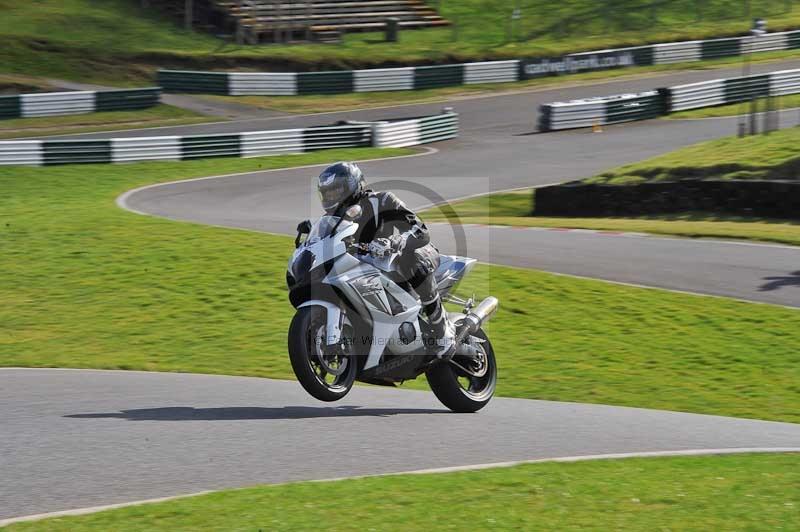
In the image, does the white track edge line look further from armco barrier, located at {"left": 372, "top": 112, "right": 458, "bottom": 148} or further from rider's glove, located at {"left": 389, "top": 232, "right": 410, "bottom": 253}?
armco barrier, located at {"left": 372, "top": 112, "right": 458, "bottom": 148}

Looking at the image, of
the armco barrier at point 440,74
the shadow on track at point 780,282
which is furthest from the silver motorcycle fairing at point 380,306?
the armco barrier at point 440,74

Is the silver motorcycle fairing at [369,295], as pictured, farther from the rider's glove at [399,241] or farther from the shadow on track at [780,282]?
the shadow on track at [780,282]

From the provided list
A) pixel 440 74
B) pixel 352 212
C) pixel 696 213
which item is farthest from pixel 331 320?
pixel 440 74

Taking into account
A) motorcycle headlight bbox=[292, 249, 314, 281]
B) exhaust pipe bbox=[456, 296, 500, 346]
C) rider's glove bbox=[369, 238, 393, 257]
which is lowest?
exhaust pipe bbox=[456, 296, 500, 346]

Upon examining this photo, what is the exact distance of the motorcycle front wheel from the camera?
8.20 m

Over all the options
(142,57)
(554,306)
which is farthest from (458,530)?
(142,57)

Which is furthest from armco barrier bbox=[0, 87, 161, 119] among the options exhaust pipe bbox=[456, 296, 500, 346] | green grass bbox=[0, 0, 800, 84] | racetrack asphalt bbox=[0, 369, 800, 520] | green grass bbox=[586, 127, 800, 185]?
exhaust pipe bbox=[456, 296, 500, 346]

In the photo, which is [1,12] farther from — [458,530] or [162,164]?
[458,530]

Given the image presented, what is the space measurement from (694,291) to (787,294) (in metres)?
1.35

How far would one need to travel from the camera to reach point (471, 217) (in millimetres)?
23766

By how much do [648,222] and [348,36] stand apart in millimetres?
32431

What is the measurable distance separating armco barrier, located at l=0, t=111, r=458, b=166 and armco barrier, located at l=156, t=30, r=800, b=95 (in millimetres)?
9677

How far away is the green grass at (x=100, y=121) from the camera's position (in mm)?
36594

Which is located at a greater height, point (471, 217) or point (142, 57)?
point (142, 57)
